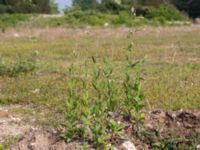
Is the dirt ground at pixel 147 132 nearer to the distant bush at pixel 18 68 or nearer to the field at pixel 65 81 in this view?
the field at pixel 65 81

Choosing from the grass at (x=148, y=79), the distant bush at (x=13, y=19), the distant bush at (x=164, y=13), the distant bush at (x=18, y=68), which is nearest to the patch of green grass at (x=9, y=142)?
the grass at (x=148, y=79)

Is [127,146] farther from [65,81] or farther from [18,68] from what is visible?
[18,68]

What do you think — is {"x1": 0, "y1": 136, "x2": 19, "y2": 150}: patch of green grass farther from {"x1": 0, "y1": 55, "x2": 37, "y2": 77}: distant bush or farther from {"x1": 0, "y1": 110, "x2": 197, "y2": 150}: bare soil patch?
{"x1": 0, "y1": 55, "x2": 37, "y2": 77}: distant bush

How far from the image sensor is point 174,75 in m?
9.04

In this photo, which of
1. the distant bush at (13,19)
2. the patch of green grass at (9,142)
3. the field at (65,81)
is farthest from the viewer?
the distant bush at (13,19)

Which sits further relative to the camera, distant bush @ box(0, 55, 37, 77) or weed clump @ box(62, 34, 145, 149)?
distant bush @ box(0, 55, 37, 77)

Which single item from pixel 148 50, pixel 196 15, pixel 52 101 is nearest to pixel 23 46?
pixel 148 50

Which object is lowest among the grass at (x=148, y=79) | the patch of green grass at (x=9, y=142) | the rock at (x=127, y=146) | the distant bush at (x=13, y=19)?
the distant bush at (x=13, y=19)

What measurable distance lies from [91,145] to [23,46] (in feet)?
38.2

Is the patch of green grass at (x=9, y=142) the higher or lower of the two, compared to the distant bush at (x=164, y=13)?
higher

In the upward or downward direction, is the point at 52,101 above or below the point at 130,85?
below

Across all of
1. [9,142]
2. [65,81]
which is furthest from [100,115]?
[65,81]

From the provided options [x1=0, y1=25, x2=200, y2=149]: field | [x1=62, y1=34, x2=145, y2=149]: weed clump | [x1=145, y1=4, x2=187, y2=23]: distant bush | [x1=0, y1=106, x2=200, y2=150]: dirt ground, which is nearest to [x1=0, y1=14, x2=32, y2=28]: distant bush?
[x1=145, y1=4, x2=187, y2=23]: distant bush

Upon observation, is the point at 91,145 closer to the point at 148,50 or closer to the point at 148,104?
the point at 148,104
